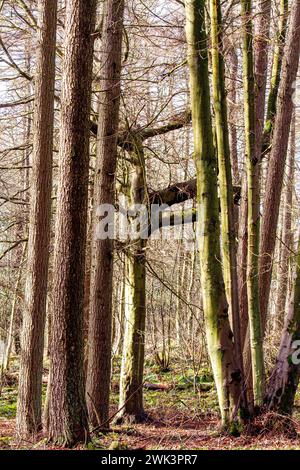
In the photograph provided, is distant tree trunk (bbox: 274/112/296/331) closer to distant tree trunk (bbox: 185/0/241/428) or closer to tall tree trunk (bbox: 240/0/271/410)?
tall tree trunk (bbox: 240/0/271/410)

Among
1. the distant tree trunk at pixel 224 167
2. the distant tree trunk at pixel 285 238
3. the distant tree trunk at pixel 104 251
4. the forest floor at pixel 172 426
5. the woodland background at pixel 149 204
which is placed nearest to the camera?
the woodland background at pixel 149 204

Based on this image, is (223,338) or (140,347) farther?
(140,347)

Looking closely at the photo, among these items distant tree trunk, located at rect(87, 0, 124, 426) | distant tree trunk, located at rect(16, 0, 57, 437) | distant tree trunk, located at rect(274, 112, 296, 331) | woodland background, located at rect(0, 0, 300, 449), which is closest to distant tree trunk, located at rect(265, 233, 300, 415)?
woodland background, located at rect(0, 0, 300, 449)

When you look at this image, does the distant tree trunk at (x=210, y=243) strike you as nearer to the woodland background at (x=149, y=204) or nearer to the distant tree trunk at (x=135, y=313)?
the woodland background at (x=149, y=204)

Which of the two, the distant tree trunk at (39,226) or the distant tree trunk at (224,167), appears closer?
the distant tree trunk at (224,167)

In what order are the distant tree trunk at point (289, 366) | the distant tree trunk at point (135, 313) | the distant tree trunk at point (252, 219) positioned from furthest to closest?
the distant tree trunk at point (135, 313)
the distant tree trunk at point (252, 219)
the distant tree trunk at point (289, 366)

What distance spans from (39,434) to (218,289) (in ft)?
11.6

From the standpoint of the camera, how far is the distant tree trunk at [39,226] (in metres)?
8.58

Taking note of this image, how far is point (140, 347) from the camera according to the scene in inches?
396

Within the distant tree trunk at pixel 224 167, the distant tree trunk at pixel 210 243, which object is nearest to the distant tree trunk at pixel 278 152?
the distant tree trunk at pixel 224 167

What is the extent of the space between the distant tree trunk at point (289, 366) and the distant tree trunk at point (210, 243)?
50 centimetres

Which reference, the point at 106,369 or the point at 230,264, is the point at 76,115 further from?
the point at 106,369

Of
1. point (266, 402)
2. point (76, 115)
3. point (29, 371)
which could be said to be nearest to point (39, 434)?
point (29, 371)
